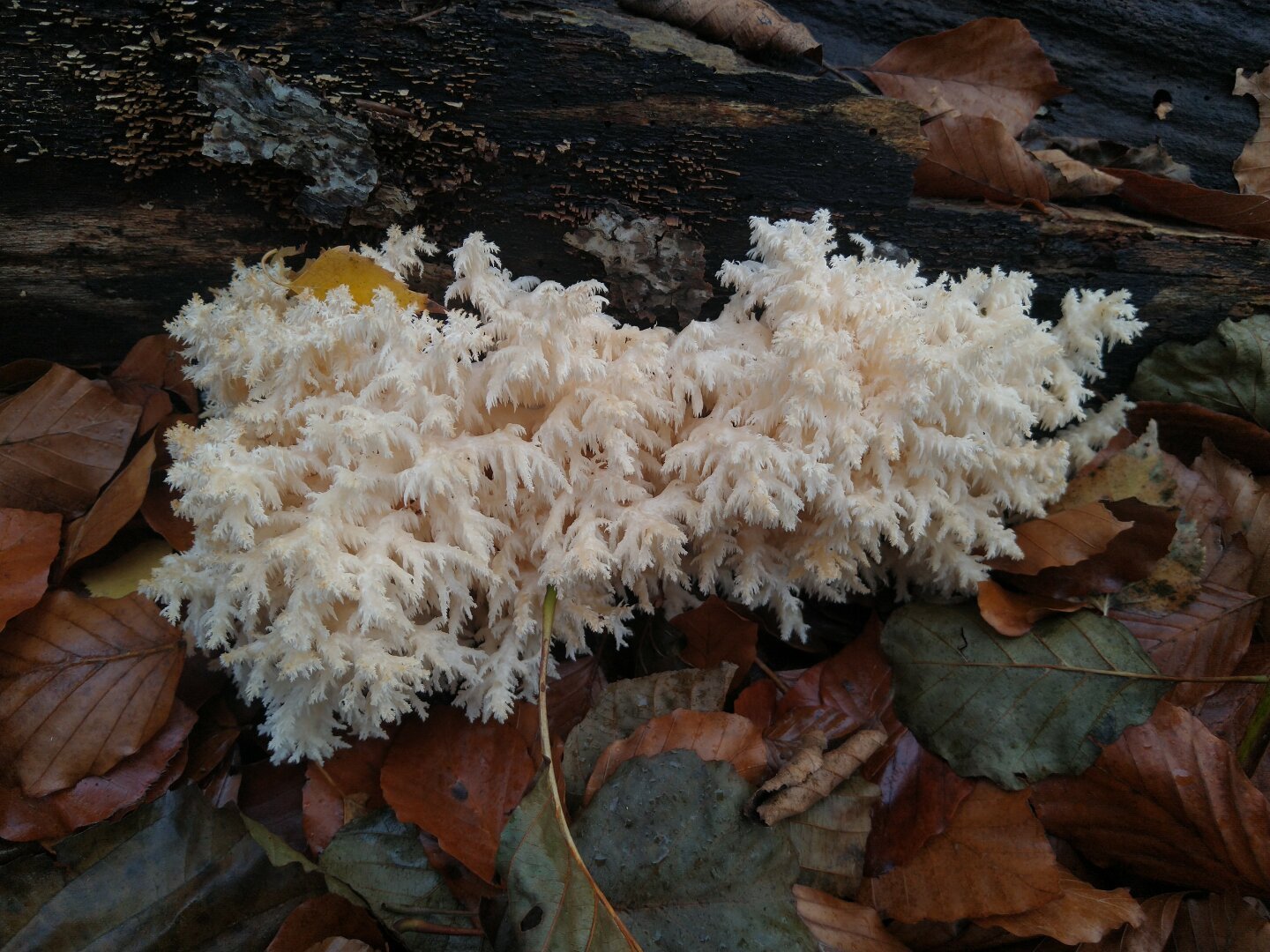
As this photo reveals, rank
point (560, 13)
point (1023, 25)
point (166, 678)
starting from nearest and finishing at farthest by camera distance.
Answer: point (166, 678)
point (560, 13)
point (1023, 25)

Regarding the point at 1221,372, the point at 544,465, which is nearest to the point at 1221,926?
→ the point at 1221,372

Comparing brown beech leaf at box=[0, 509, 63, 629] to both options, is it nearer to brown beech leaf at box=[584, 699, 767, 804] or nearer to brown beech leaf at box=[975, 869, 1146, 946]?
brown beech leaf at box=[584, 699, 767, 804]

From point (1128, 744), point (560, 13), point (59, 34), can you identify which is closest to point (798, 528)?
point (1128, 744)

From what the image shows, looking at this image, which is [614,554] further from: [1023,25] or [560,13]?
[1023,25]

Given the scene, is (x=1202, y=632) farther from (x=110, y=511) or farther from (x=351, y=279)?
(x=110, y=511)

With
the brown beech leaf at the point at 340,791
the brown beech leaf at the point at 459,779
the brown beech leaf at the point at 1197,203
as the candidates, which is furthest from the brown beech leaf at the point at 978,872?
the brown beech leaf at the point at 1197,203

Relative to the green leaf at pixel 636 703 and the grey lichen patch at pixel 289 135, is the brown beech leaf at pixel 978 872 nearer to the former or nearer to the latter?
the green leaf at pixel 636 703
